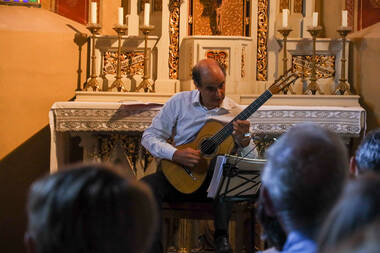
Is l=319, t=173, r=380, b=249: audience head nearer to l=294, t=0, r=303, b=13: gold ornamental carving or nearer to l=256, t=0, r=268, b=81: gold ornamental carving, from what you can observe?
l=256, t=0, r=268, b=81: gold ornamental carving

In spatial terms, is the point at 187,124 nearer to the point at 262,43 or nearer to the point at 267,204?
the point at 262,43

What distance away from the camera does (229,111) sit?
5.11 metres

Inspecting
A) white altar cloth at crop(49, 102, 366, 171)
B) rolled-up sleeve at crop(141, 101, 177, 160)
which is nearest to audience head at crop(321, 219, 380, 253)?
rolled-up sleeve at crop(141, 101, 177, 160)

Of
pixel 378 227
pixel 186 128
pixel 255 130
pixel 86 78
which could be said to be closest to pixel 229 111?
pixel 186 128

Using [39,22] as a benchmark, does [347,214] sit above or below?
below

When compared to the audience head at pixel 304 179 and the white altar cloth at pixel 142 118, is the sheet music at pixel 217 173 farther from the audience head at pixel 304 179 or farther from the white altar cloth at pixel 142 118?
the audience head at pixel 304 179

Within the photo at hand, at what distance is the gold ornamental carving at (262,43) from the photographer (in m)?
6.84

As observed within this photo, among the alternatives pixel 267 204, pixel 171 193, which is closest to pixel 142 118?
pixel 171 193

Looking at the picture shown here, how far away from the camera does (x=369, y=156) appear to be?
2.75 m

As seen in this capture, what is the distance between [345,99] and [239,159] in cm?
256

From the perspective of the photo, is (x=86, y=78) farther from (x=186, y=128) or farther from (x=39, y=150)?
(x=186, y=128)

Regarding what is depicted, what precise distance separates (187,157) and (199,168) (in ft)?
0.39

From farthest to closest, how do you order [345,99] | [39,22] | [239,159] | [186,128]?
[39,22] < [345,99] < [186,128] < [239,159]

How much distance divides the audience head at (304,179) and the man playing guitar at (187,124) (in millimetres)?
2757
